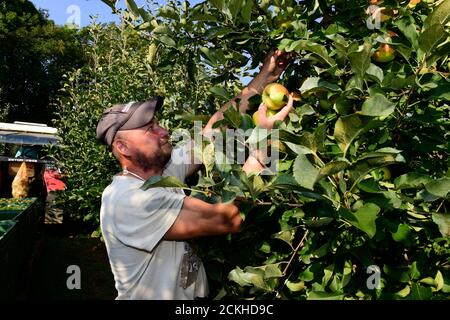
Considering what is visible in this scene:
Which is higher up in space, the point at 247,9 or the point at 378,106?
the point at 247,9

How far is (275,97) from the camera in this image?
160cm

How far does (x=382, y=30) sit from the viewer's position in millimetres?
1535

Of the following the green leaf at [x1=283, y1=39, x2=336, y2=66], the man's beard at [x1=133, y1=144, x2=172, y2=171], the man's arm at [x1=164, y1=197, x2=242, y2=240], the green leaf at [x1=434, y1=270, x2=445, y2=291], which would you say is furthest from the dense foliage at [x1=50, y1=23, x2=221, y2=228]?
the green leaf at [x1=434, y1=270, x2=445, y2=291]

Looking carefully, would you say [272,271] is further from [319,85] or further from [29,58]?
[29,58]

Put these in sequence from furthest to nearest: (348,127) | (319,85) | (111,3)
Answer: (111,3), (319,85), (348,127)

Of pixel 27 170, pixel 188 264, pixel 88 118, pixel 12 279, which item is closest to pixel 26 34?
pixel 27 170

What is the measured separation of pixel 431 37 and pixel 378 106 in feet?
0.80

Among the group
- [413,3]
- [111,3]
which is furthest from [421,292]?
[111,3]

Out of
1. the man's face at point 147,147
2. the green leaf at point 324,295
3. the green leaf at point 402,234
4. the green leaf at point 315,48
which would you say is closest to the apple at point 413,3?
the green leaf at point 315,48

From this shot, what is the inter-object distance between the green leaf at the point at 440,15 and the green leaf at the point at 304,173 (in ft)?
1.60

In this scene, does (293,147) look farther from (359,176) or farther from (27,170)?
(27,170)

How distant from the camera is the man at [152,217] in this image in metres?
1.80

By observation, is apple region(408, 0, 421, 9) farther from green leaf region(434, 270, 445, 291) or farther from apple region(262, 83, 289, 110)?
green leaf region(434, 270, 445, 291)
